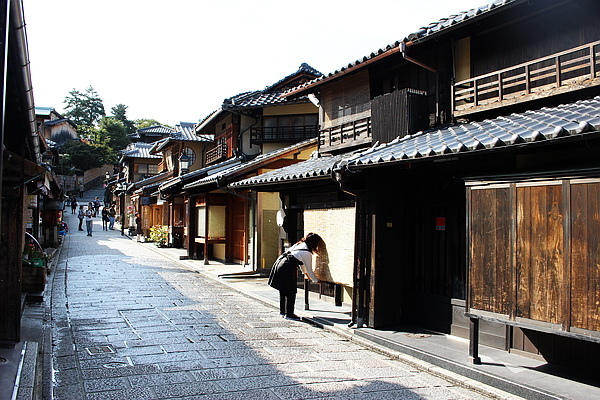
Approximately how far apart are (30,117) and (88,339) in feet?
14.2

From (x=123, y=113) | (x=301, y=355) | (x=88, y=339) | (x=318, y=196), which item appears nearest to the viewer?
(x=301, y=355)

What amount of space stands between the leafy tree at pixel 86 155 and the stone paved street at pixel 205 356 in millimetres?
58838

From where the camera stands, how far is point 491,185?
288 inches

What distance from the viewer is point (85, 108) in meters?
80.8

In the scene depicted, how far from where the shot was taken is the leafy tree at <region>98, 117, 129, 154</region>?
70.6 metres

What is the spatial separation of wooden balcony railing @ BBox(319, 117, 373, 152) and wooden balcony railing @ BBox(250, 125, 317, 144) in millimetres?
5969

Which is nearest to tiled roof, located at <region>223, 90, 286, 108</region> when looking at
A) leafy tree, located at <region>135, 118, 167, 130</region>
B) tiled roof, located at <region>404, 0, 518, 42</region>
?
tiled roof, located at <region>404, 0, 518, 42</region>

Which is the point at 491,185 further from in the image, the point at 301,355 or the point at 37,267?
the point at 37,267

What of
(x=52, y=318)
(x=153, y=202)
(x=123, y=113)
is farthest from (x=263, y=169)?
(x=123, y=113)

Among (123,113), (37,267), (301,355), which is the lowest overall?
(301,355)

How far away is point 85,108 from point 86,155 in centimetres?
1584

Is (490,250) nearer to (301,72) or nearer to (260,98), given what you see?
(260,98)

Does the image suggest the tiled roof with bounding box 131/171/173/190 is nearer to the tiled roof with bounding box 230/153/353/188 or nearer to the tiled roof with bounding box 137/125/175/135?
the tiled roof with bounding box 137/125/175/135

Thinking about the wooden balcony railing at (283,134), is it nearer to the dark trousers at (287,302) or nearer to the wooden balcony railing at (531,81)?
→ the wooden balcony railing at (531,81)
